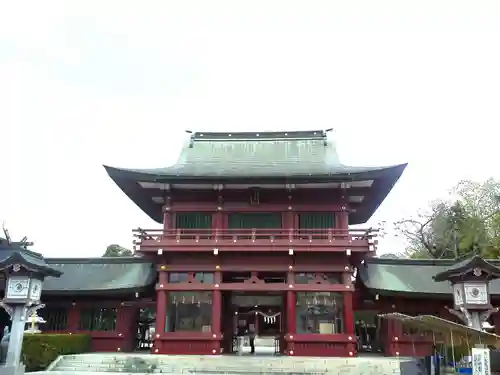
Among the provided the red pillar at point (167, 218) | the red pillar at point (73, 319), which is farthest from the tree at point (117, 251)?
the red pillar at point (167, 218)

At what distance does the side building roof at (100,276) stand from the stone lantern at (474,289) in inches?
630

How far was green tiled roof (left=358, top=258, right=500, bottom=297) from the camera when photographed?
27.0 metres

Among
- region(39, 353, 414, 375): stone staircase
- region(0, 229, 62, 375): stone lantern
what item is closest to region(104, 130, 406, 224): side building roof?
region(0, 229, 62, 375): stone lantern

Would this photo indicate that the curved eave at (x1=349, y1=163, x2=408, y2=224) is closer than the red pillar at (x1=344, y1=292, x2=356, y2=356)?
No

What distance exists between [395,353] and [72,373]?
52.4ft

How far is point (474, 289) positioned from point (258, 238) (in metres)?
10.9

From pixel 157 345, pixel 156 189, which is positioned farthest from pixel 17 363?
pixel 156 189

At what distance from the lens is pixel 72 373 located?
855 inches

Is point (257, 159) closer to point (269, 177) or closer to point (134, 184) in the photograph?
point (269, 177)

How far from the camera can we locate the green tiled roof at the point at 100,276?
28.0 meters

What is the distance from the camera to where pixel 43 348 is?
23.7 metres

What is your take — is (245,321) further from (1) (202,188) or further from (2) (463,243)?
(2) (463,243)

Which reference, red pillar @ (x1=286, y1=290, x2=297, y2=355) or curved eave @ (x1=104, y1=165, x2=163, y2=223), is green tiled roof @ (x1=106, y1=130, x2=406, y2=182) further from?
red pillar @ (x1=286, y1=290, x2=297, y2=355)

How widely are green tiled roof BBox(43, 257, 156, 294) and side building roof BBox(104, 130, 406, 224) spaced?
163 inches
